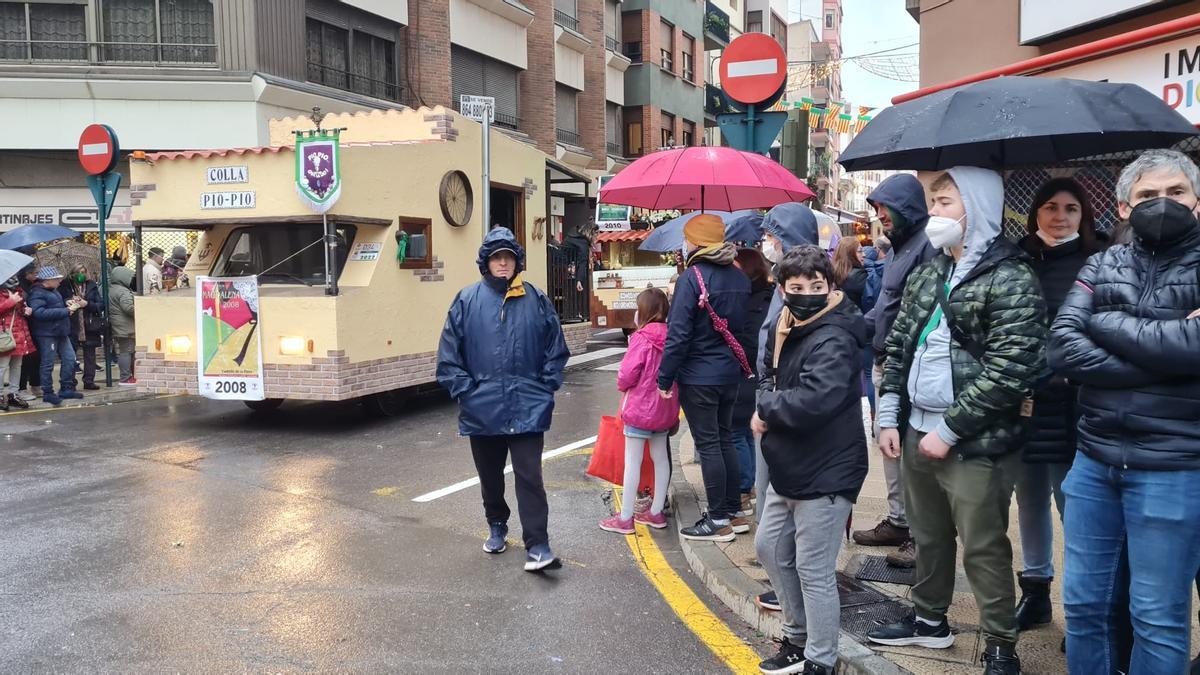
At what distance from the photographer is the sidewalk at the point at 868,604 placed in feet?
11.5

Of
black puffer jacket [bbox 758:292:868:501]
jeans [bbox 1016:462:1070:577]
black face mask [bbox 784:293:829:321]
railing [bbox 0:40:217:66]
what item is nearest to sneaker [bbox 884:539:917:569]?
jeans [bbox 1016:462:1070:577]

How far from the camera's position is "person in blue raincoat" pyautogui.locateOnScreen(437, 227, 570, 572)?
16.2 ft

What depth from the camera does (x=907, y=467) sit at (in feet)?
11.6

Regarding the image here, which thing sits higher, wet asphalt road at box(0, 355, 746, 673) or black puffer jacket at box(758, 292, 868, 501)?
black puffer jacket at box(758, 292, 868, 501)

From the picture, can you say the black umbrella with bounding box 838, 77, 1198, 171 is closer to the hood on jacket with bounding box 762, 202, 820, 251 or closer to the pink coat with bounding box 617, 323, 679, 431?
the hood on jacket with bounding box 762, 202, 820, 251

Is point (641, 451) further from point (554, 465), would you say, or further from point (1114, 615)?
point (1114, 615)

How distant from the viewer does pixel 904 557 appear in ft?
15.2

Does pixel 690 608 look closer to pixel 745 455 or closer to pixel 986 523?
pixel 745 455

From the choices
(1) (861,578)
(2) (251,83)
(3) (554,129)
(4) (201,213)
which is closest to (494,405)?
(1) (861,578)

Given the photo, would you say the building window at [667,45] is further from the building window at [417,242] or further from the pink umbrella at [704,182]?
the pink umbrella at [704,182]

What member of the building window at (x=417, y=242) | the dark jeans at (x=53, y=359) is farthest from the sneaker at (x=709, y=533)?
the dark jeans at (x=53, y=359)

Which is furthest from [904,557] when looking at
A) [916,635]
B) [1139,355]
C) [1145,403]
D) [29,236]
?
[29,236]

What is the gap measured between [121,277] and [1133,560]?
12463mm

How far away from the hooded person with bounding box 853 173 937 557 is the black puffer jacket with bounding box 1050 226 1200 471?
1133 mm
